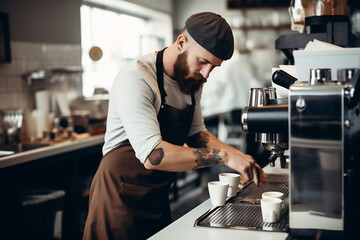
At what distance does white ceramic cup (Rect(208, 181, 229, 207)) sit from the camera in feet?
5.40

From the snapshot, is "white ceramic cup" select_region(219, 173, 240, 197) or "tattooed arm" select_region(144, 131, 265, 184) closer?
"tattooed arm" select_region(144, 131, 265, 184)

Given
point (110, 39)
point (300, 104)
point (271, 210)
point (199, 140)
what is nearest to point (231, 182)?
point (271, 210)

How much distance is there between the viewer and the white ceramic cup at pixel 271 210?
144cm

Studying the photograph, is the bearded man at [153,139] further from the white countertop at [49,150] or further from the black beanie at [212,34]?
the white countertop at [49,150]

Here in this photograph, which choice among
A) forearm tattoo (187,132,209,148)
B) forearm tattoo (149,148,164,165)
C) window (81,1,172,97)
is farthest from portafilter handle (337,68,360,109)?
window (81,1,172,97)

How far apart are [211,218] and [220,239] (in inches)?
7.8

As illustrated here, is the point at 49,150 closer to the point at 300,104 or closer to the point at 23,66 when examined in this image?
the point at 23,66

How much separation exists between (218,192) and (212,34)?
626mm

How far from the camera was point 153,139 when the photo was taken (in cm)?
168

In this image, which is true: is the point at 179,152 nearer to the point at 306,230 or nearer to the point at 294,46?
the point at 306,230

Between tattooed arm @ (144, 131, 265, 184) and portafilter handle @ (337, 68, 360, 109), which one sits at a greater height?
portafilter handle @ (337, 68, 360, 109)

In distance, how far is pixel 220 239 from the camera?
133cm

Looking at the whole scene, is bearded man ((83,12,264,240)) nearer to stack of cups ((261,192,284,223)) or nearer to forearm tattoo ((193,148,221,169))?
forearm tattoo ((193,148,221,169))

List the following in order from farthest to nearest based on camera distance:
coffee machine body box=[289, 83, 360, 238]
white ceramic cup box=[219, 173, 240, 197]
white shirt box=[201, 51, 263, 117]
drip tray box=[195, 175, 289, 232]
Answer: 1. white shirt box=[201, 51, 263, 117]
2. white ceramic cup box=[219, 173, 240, 197]
3. drip tray box=[195, 175, 289, 232]
4. coffee machine body box=[289, 83, 360, 238]
